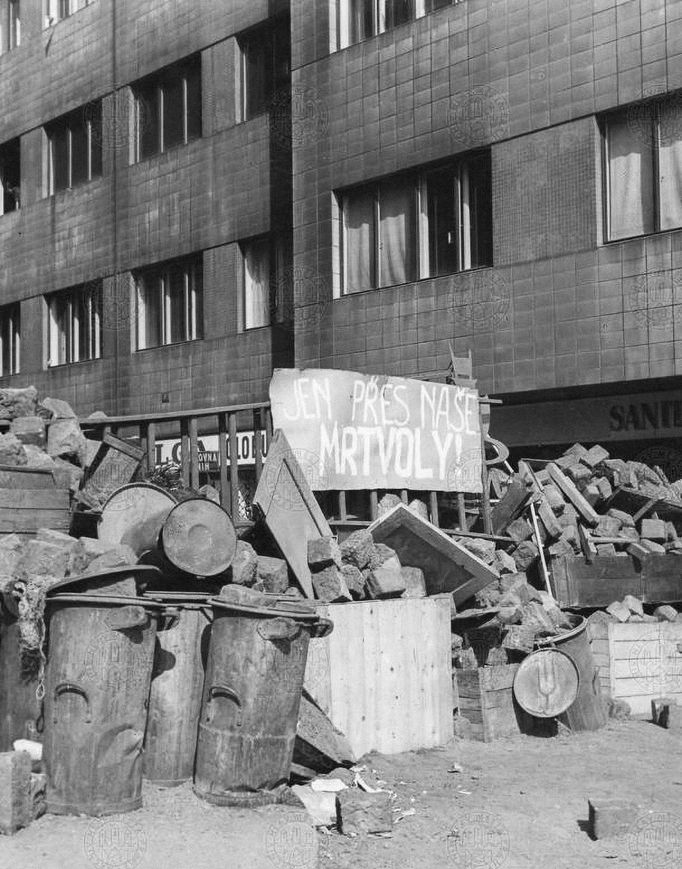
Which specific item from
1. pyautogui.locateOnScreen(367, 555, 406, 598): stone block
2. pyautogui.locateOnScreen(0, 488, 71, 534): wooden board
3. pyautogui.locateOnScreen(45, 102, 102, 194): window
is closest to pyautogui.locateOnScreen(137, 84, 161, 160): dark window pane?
pyautogui.locateOnScreen(45, 102, 102, 194): window

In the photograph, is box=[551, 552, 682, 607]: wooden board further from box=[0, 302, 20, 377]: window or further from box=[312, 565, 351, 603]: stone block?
box=[0, 302, 20, 377]: window

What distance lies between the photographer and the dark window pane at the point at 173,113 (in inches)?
828

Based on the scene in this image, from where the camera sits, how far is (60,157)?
23953mm

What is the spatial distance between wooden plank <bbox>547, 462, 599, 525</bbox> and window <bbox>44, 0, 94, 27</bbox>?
15774 mm

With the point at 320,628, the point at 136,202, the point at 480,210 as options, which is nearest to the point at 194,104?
the point at 136,202

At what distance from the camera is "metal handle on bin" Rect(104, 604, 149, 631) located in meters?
6.83

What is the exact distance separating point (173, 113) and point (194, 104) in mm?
607

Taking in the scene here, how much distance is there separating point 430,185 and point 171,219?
5990mm

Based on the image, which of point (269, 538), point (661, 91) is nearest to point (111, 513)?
point (269, 538)

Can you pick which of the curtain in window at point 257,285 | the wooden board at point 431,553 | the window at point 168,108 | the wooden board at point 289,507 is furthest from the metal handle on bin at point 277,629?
the window at point 168,108

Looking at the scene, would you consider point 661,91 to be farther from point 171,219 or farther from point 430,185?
point 171,219

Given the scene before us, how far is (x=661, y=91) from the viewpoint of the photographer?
45.8 feet

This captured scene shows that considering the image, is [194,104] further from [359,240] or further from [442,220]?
[442,220]

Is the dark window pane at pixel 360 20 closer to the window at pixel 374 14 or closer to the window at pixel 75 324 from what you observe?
the window at pixel 374 14
